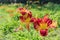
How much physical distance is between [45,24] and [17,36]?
6.19ft

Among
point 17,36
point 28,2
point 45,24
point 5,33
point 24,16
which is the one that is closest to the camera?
point 45,24

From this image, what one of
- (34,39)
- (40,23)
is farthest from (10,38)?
(40,23)

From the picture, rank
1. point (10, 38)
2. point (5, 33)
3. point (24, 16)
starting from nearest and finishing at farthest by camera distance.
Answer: point (24, 16) < point (10, 38) < point (5, 33)

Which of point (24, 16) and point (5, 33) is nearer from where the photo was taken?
point (24, 16)

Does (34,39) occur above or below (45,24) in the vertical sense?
below

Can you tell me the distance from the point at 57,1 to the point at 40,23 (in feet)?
61.1

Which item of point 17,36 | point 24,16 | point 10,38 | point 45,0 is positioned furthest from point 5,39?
point 45,0

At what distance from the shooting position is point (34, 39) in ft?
18.1

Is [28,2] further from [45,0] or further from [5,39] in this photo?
[5,39]

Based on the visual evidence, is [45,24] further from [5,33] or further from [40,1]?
[40,1]

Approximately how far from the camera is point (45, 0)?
22.6 meters

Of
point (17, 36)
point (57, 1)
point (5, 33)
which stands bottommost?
point (57, 1)

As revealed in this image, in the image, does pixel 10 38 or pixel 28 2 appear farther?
pixel 28 2

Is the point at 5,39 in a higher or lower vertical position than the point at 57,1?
higher
